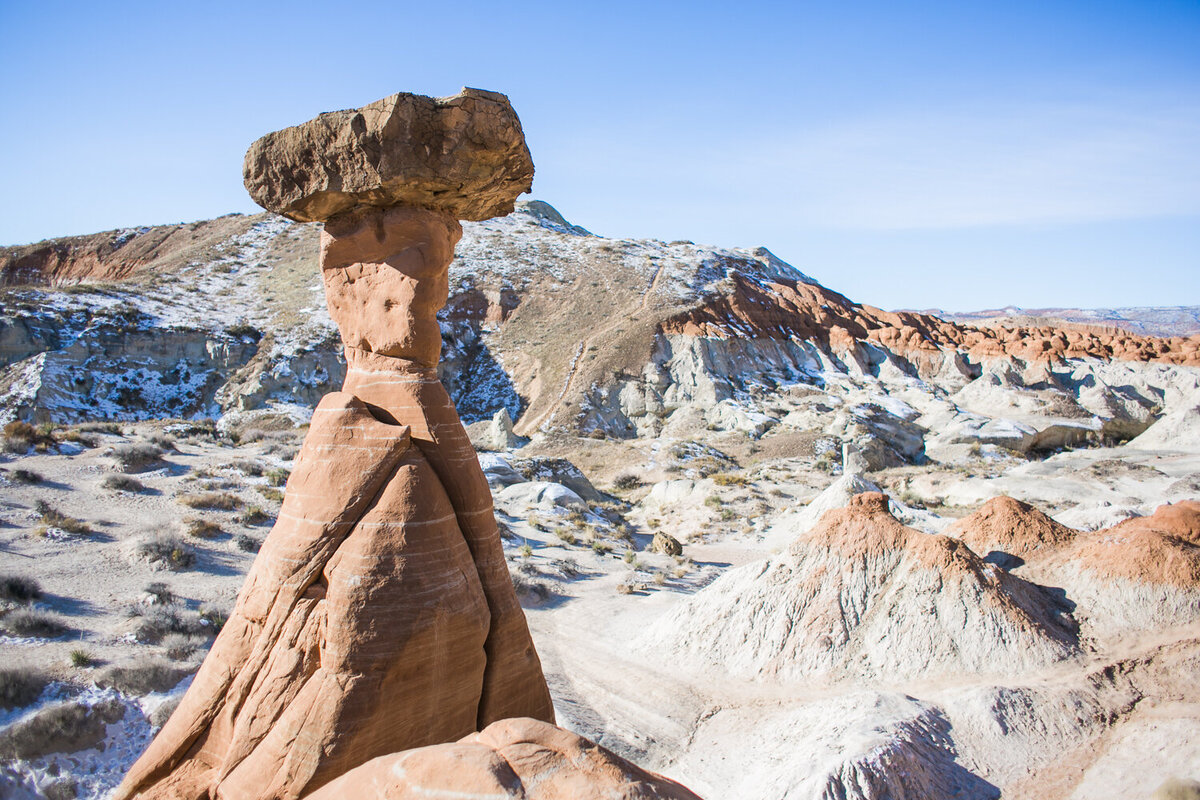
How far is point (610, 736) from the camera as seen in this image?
8633 millimetres

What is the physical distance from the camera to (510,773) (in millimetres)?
3033

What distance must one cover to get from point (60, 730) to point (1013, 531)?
13.8 metres

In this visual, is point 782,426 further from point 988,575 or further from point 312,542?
point 312,542

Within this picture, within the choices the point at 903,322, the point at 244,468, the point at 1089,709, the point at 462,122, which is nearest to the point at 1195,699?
the point at 1089,709

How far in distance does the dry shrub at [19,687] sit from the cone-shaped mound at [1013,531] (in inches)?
539

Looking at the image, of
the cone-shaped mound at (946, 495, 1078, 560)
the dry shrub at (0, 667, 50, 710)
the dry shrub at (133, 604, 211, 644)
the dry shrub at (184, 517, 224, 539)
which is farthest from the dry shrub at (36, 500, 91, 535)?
the cone-shaped mound at (946, 495, 1078, 560)

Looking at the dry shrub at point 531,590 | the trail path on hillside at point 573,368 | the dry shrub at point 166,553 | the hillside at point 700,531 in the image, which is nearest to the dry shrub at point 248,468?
the hillside at point 700,531

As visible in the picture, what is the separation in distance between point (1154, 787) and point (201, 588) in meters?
12.8

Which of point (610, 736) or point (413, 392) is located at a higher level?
point (413, 392)

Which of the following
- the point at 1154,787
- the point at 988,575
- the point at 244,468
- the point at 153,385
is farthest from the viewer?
the point at 153,385

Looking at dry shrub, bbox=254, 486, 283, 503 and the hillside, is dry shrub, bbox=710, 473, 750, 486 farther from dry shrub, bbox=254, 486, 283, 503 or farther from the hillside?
dry shrub, bbox=254, 486, 283, 503

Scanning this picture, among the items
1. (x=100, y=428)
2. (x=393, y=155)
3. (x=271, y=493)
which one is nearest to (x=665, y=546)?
(x=271, y=493)

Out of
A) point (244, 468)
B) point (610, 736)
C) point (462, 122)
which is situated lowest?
point (610, 736)

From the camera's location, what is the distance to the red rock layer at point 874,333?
45.1 metres
